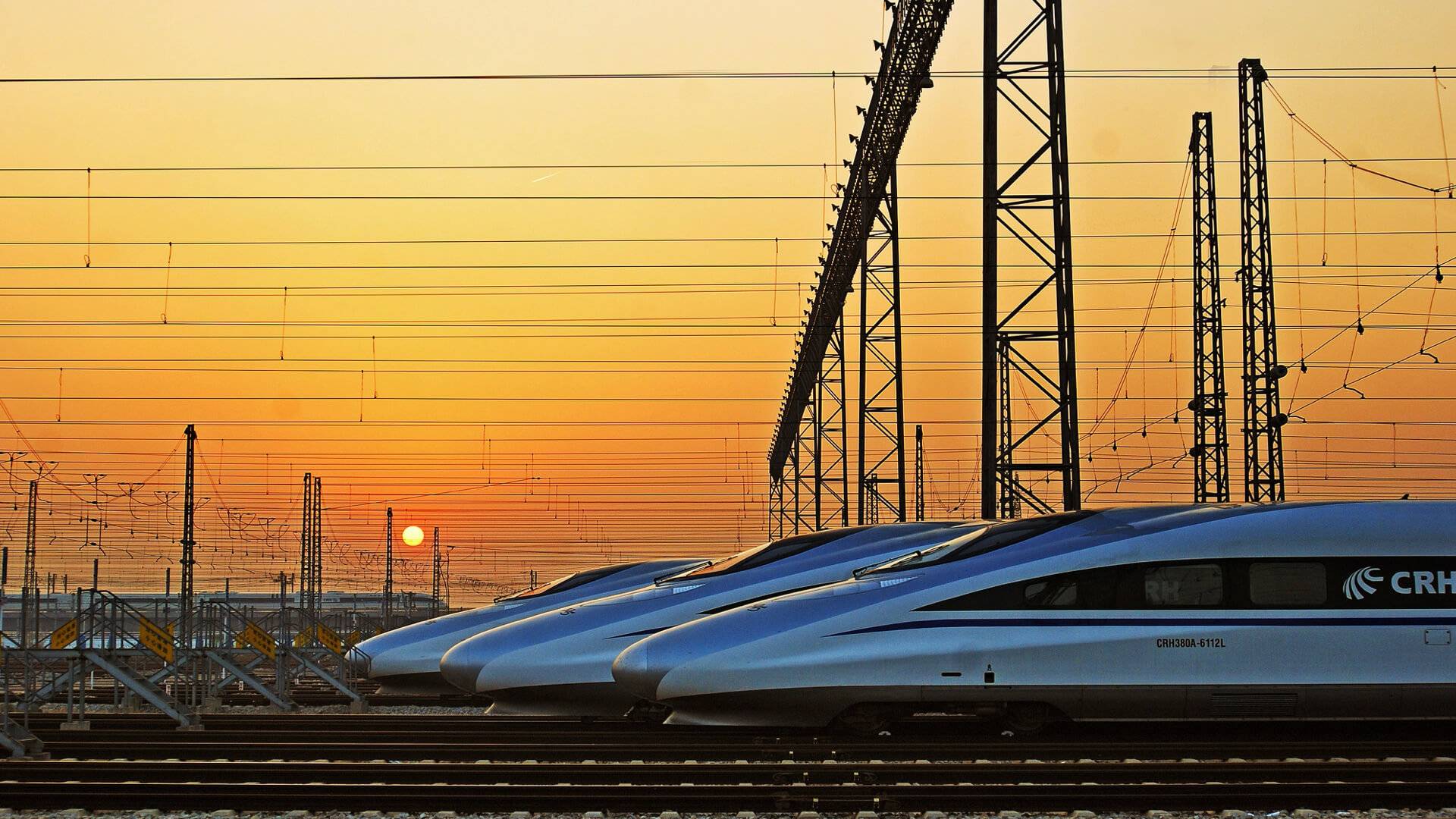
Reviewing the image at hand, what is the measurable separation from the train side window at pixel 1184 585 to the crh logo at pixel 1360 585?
119cm

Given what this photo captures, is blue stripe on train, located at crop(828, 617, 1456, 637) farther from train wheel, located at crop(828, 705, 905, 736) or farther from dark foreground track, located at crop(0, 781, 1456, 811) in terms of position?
dark foreground track, located at crop(0, 781, 1456, 811)

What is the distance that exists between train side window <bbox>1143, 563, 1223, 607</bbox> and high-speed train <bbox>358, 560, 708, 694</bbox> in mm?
9662

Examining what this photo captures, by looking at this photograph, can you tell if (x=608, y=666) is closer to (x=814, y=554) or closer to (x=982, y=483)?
(x=814, y=554)

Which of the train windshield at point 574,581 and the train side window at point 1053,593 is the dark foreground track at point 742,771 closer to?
the train side window at point 1053,593

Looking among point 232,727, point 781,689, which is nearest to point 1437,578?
point 781,689

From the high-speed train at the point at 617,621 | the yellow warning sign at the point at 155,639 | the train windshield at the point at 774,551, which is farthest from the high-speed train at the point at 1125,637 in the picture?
the yellow warning sign at the point at 155,639

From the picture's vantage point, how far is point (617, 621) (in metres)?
17.7

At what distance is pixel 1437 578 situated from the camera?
47.1ft

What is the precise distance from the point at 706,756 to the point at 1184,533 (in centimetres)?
497

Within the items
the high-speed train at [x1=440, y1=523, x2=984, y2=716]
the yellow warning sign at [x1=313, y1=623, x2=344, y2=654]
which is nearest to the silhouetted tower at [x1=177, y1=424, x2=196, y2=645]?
the yellow warning sign at [x1=313, y1=623, x2=344, y2=654]

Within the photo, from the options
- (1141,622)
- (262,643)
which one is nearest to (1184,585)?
(1141,622)

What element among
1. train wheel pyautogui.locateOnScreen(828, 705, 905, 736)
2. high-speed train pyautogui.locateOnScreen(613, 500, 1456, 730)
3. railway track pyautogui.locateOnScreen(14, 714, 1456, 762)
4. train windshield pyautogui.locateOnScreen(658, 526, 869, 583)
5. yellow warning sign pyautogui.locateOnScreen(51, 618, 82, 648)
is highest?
train windshield pyautogui.locateOnScreen(658, 526, 869, 583)

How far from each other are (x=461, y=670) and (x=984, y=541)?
711 cm

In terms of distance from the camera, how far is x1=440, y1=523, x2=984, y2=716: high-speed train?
688 inches
